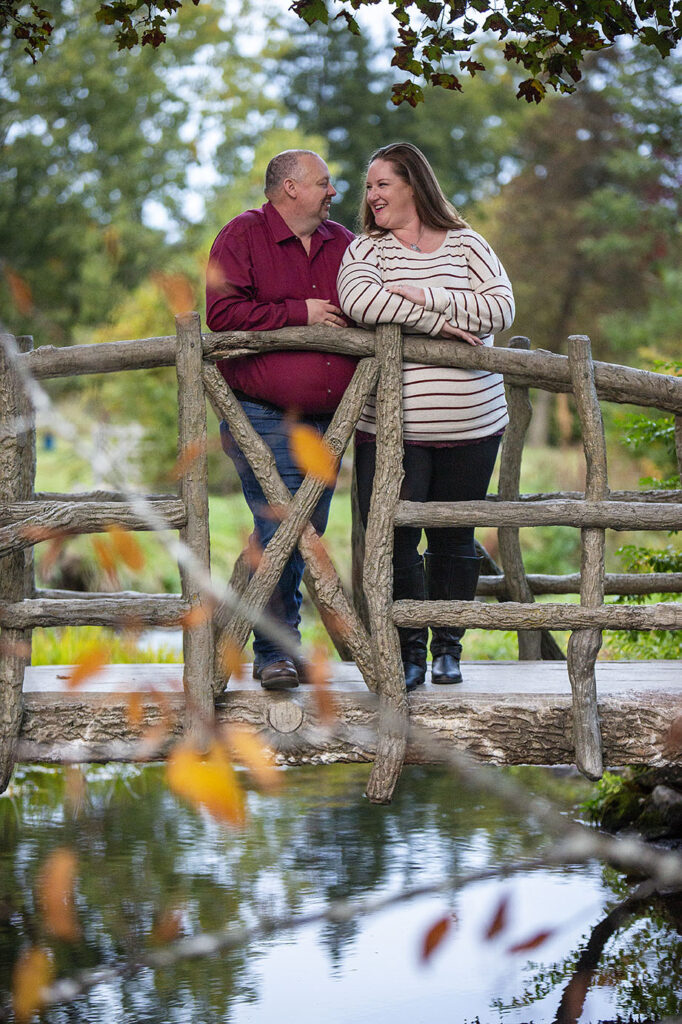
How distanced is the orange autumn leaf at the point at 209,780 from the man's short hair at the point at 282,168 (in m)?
1.74

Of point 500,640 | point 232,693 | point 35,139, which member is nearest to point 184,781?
point 232,693

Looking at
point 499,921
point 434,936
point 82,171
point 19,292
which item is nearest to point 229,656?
point 434,936

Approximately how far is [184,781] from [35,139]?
1336 cm

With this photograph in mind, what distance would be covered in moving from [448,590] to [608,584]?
103 centimetres

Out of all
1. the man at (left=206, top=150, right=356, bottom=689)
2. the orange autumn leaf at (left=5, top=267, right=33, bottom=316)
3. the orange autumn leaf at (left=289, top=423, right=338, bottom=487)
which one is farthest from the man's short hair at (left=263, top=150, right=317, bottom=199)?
the orange autumn leaf at (left=5, top=267, right=33, bottom=316)

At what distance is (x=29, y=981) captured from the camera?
14.6 ft

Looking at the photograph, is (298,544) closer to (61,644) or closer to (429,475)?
(429,475)

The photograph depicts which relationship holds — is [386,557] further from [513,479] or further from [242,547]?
[242,547]

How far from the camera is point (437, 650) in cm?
421

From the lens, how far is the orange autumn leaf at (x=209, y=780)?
12.6 feet

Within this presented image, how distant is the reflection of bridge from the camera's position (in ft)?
12.2

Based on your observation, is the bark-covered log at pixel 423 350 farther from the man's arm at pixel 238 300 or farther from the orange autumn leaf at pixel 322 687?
the orange autumn leaf at pixel 322 687

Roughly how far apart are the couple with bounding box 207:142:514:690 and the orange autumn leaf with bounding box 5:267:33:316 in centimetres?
1196

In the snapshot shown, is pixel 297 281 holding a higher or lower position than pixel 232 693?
higher
